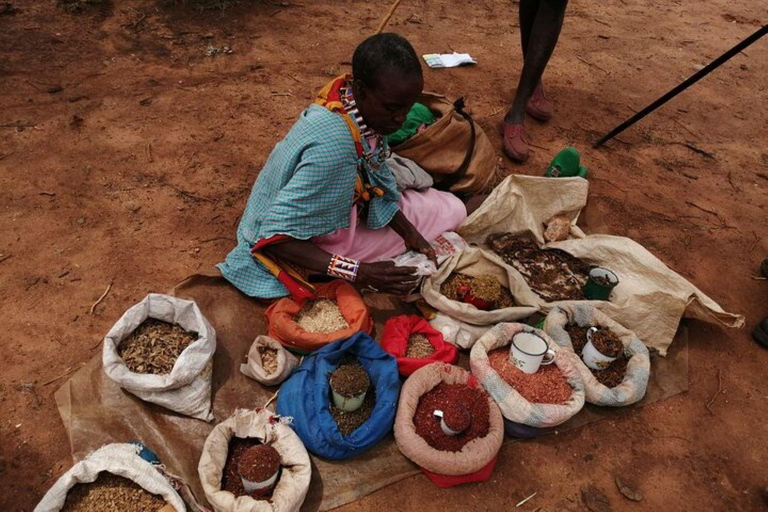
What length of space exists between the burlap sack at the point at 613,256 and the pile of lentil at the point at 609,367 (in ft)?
0.52

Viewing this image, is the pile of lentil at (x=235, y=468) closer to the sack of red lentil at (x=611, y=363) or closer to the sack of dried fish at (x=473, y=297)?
the sack of dried fish at (x=473, y=297)

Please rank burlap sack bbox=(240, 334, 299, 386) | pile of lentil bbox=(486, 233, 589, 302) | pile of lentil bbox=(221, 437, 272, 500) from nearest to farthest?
pile of lentil bbox=(221, 437, 272, 500) < burlap sack bbox=(240, 334, 299, 386) < pile of lentil bbox=(486, 233, 589, 302)

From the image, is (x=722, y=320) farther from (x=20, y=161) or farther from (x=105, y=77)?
(x=105, y=77)

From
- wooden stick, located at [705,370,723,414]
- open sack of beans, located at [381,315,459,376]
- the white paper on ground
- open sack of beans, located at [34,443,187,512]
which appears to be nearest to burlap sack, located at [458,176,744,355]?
wooden stick, located at [705,370,723,414]

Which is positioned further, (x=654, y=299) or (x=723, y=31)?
(x=723, y=31)

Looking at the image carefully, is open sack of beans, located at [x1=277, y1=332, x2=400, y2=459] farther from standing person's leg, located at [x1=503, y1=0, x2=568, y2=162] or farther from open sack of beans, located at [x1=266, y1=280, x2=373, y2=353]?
standing person's leg, located at [x1=503, y1=0, x2=568, y2=162]

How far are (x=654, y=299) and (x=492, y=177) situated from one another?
1237 mm

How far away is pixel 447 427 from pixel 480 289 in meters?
0.79

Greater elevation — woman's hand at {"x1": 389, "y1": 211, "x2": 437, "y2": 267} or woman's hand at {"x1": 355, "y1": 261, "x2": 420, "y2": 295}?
woman's hand at {"x1": 355, "y1": 261, "x2": 420, "y2": 295}

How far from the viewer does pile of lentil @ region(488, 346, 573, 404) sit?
2.33 meters

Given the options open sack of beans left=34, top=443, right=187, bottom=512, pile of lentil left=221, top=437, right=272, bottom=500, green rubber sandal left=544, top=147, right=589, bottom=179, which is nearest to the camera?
open sack of beans left=34, top=443, right=187, bottom=512

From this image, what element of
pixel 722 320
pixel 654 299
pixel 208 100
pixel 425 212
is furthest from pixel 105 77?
pixel 722 320

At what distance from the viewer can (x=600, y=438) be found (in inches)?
94.4

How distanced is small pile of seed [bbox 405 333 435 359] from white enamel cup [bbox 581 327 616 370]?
2.43 feet
